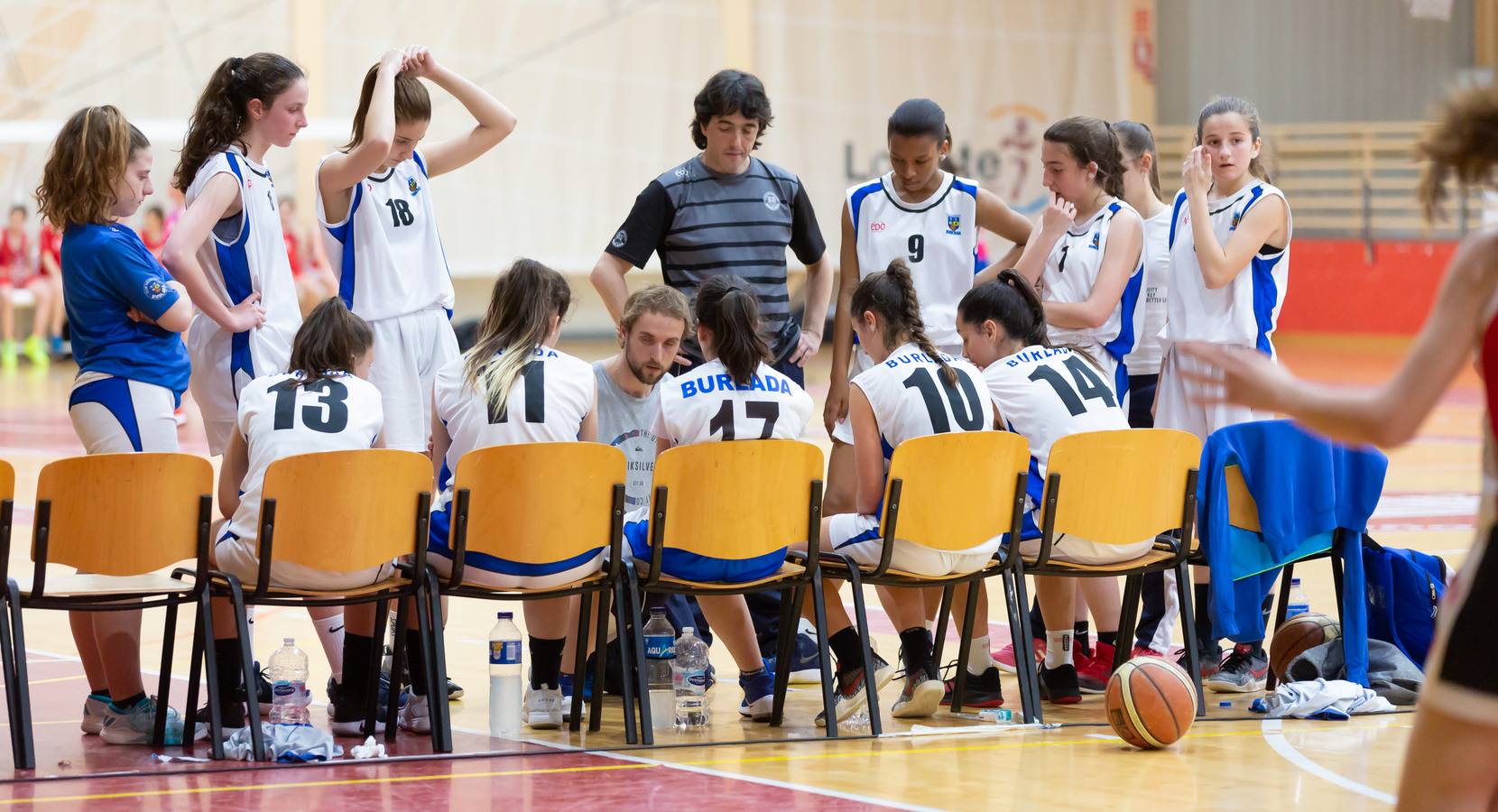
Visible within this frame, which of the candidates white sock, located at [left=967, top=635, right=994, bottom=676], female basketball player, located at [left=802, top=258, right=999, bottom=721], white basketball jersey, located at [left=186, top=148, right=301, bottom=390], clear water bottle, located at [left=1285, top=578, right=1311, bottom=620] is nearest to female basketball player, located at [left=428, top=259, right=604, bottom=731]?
white basketball jersey, located at [left=186, top=148, right=301, bottom=390]

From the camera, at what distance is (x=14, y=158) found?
18625 mm

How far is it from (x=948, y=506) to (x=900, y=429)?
13.2 inches

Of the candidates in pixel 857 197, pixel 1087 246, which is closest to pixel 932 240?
pixel 857 197

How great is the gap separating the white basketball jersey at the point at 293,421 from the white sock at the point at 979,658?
1.91 m

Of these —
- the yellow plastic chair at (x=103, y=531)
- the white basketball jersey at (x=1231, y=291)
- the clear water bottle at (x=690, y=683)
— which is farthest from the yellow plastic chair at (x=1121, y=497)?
the yellow plastic chair at (x=103, y=531)

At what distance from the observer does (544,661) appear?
5.01 m

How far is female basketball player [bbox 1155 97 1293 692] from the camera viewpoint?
5699 mm

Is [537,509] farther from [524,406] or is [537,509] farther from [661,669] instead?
[661,669]

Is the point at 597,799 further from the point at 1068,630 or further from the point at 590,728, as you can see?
the point at 1068,630

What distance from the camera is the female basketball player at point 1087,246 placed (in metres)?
5.98

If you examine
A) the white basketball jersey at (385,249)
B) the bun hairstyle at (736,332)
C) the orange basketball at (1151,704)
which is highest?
the white basketball jersey at (385,249)

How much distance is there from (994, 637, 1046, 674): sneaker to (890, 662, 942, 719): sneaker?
0.79 meters

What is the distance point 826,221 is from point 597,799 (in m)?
17.8

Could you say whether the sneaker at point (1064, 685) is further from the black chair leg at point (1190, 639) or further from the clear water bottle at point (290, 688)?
the clear water bottle at point (290, 688)
